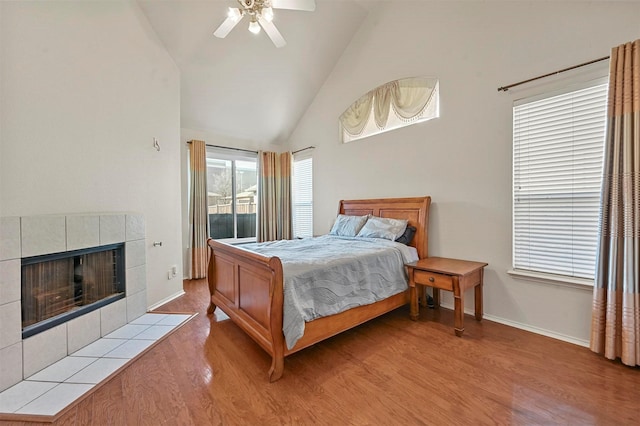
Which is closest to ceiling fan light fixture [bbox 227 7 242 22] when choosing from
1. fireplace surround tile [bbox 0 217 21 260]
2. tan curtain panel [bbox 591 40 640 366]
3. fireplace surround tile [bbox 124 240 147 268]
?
fireplace surround tile [bbox 0 217 21 260]

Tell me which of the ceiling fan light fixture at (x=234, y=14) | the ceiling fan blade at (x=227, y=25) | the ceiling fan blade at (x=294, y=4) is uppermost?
the ceiling fan blade at (x=294, y=4)

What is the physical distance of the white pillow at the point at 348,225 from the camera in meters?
3.58

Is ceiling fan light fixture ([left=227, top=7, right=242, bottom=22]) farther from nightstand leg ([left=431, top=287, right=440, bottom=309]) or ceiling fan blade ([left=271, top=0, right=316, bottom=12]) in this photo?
nightstand leg ([left=431, top=287, right=440, bottom=309])

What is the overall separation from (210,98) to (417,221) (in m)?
3.61

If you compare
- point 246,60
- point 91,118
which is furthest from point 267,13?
point 91,118

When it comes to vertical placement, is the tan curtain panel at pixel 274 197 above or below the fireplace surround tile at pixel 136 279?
above

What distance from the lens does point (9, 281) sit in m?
1.77

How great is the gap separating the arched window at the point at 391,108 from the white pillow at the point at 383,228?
1.28 metres

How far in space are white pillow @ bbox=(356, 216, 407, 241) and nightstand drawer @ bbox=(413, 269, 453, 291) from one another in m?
0.55

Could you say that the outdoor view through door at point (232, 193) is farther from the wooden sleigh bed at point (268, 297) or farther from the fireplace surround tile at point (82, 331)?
the fireplace surround tile at point (82, 331)

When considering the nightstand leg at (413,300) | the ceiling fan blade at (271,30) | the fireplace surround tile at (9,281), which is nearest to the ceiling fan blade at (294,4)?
the ceiling fan blade at (271,30)

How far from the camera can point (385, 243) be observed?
3004 mm

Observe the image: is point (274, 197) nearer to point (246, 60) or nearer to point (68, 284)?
point (246, 60)

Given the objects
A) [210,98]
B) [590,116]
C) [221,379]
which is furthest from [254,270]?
[210,98]
